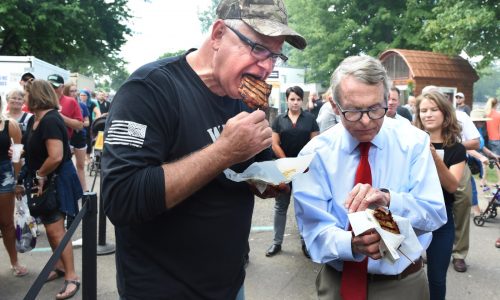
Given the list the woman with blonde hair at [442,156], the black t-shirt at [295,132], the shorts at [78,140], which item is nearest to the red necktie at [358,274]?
the woman with blonde hair at [442,156]

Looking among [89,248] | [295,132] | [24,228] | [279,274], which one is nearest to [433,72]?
[295,132]

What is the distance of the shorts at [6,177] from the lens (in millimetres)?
4027

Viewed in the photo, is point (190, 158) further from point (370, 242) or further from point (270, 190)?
point (370, 242)

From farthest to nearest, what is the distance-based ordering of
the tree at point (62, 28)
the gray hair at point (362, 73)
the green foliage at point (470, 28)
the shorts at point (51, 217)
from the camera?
the tree at point (62, 28), the green foliage at point (470, 28), the shorts at point (51, 217), the gray hair at point (362, 73)

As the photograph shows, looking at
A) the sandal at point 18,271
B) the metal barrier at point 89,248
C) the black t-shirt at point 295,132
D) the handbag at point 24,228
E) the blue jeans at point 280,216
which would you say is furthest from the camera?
the black t-shirt at point 295,132

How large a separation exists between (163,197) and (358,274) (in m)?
1.08

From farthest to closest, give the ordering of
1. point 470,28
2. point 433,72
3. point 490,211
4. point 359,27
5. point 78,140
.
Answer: point 359,27
point 433,72
point 470,28
point 78,140
point 490,211

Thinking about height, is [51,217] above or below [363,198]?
below

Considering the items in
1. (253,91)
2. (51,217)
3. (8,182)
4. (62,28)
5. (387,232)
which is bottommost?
(51,217)

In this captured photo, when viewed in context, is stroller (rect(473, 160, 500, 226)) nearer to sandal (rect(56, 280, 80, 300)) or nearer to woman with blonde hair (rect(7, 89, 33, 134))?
sandal (rect(56, 280, 80, 300))

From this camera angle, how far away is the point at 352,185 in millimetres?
1938

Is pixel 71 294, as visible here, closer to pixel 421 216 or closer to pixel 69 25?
pixel 421 216

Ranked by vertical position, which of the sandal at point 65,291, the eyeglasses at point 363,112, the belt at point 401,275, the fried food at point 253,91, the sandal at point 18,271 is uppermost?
the fried food at point 253,91

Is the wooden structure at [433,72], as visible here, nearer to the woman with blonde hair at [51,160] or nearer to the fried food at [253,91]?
the woman with blonde hair at [51,160]
